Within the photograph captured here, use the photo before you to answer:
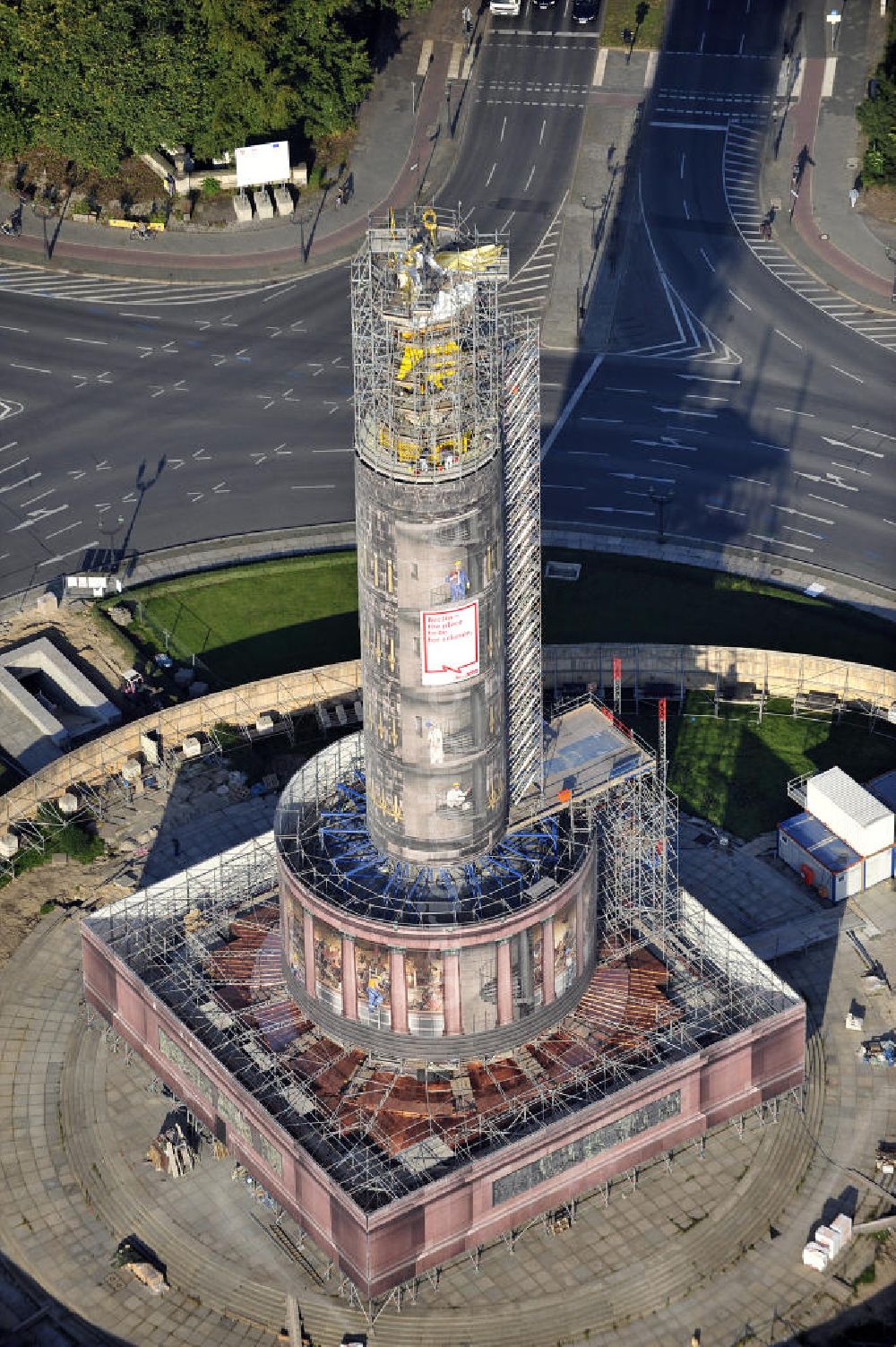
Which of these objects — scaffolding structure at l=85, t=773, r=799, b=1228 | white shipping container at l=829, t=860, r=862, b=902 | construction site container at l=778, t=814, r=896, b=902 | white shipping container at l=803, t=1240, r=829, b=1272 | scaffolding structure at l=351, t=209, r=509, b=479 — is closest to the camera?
scaffolding structure at l=351, t=209, r=509, b=479

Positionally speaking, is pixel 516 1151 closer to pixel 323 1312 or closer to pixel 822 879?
pixel 323 1312

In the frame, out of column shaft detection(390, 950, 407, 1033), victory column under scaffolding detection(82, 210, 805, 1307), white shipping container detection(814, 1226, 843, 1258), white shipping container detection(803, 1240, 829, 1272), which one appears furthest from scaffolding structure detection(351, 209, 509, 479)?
white shipping container detection(803, 1240, 829, 1272)

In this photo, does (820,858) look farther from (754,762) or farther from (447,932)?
(447,932)

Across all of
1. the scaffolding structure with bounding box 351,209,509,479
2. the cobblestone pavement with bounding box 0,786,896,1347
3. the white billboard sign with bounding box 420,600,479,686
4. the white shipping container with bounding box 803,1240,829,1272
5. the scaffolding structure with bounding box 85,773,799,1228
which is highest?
the scaffolding structure with bounding box 351,209,509,479

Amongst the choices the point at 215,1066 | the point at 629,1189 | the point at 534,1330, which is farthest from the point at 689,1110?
the point at 215,1066

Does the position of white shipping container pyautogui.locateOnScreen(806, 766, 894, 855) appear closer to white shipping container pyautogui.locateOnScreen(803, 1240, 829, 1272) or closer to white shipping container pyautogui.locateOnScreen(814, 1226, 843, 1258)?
white shipping container pyautogui.locateOnScreen(814, 1226, 843, 1258)
